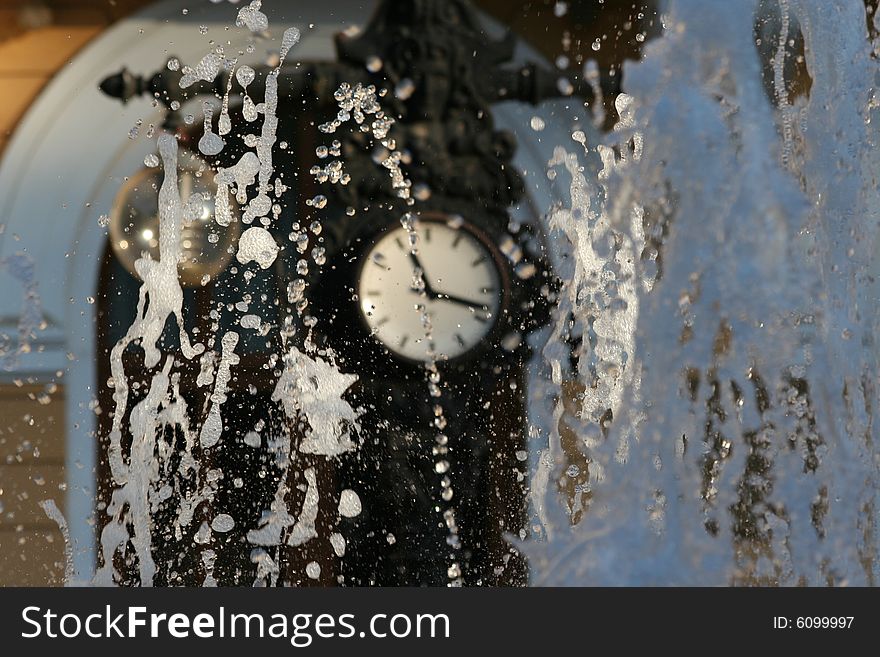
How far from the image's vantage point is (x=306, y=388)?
8.21 feet

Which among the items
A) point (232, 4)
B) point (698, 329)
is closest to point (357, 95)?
point (232, 4)

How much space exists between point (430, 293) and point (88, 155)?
821 millimetres

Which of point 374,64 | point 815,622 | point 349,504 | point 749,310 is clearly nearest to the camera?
point 815,622

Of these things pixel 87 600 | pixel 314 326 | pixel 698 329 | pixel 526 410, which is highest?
pixel 314 326

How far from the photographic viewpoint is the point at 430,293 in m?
2.37

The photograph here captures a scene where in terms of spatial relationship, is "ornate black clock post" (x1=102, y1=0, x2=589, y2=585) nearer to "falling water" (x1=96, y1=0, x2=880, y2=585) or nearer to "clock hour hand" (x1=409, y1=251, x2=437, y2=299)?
"clock hour hand" (x1=409, y1=251, x2=437, y2=299)

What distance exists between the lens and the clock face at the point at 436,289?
2342 mm

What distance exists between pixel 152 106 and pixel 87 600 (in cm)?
151

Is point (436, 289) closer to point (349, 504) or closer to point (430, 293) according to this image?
point (430, 293)

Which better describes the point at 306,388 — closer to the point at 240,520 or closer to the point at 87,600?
the point at 240,520

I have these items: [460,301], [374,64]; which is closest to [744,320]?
[460,301]

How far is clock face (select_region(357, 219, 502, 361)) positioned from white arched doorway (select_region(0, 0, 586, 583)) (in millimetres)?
195

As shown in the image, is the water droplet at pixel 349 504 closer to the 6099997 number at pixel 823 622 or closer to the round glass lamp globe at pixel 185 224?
the round glass lamp globe at pixel 185 224

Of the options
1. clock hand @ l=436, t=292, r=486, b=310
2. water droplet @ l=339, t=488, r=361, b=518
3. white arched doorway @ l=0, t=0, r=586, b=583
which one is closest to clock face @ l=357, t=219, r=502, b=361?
clock hand @ l=436, t=292, r=486, b=310
